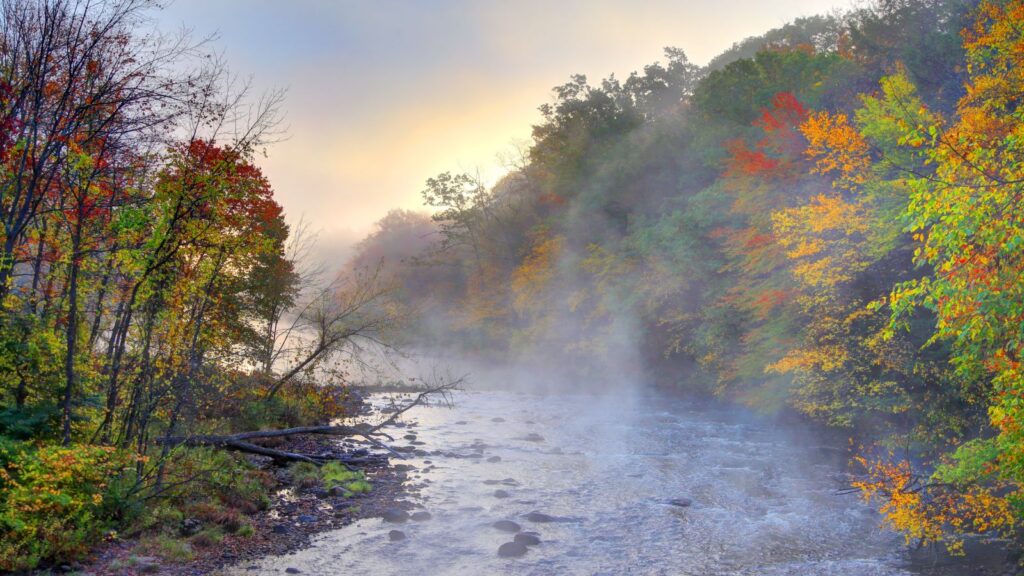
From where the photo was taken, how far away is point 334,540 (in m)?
10.8

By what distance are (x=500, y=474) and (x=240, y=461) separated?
6.17 m

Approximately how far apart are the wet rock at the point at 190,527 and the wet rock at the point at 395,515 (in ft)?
10.7

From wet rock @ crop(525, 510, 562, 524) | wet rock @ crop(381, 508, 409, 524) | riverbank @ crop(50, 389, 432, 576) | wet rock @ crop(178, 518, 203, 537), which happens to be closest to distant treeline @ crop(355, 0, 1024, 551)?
wet rock @ crop(525, 510, 562, 524)

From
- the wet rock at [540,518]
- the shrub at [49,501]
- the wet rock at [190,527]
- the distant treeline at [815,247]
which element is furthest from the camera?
the wet rock at [540,518]

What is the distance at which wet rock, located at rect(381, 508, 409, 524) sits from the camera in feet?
39.3

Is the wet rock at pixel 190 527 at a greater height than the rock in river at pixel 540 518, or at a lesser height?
greater

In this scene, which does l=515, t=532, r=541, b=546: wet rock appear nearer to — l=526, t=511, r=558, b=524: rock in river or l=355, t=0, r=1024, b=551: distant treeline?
l=526, t=511, r=558, b=524: rock in river

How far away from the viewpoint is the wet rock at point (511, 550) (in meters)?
10.5

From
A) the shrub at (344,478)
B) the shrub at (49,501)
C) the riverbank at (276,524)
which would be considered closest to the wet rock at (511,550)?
the riverbank at (276,524)

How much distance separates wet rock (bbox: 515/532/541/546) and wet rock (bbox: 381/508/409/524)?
2.29 metres

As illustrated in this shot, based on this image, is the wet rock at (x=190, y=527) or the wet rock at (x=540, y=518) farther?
the wet rock at (x=540, y=518)

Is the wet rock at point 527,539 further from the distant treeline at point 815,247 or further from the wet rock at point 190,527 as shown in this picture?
→ the distant treeline at point 815,247

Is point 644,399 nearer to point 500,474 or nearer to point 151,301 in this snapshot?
point 500,474

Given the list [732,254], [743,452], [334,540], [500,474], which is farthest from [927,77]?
[334,540]
